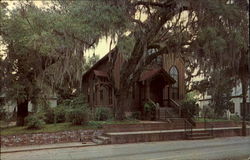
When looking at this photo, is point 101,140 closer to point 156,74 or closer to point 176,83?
point 156,74

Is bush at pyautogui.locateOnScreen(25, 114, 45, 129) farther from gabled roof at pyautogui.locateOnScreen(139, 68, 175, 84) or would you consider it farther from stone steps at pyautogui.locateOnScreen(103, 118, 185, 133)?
gabled roof at pyautogui.locateOnScreen(139, 68, 175, 84)

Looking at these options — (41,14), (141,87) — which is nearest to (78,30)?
(41,14)

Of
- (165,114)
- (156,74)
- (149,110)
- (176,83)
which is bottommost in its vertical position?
(165,114)

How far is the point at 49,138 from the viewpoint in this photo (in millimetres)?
14125

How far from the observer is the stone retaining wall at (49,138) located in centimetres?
1319

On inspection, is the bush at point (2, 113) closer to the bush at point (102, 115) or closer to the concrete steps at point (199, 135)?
the bush at point (102, 115)

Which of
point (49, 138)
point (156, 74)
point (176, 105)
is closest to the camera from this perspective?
point (49, 138)

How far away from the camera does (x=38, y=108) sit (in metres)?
18.9

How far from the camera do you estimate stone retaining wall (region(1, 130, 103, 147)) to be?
43.3 feet

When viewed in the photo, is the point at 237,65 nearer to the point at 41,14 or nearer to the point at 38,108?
the point at 41,14

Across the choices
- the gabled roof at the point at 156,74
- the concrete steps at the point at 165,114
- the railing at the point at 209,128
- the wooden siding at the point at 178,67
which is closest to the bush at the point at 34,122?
the concrete steps at the point at 165,114

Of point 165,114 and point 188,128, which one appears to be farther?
point 165,114

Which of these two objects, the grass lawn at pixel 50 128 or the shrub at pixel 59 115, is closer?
the grass lawn at pixel 50 128

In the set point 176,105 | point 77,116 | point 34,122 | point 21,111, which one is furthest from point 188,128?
point 21,111
